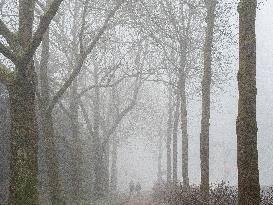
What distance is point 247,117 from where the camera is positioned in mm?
8164

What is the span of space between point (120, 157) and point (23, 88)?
67.0 meters

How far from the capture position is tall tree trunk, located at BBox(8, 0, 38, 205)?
9.97m

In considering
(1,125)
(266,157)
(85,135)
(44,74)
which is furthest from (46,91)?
(266,157)

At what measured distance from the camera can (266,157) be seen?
71.5m

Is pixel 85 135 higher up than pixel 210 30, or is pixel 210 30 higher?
pixel 210 30

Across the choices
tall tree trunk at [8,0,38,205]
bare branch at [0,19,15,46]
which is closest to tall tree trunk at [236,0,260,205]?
tall tree trunk at [8,0,38,205]

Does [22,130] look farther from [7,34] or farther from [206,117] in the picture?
[206,117]

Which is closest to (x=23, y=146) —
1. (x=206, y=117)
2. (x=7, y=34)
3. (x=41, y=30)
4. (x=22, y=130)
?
(x=22, y=130)

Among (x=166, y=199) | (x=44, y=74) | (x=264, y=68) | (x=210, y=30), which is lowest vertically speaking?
(x=166, y=199)

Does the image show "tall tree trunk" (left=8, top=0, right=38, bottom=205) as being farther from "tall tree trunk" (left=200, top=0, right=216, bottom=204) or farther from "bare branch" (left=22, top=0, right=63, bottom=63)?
"tall tree trunk" (left=200, top=0, right=216, bottom=204)

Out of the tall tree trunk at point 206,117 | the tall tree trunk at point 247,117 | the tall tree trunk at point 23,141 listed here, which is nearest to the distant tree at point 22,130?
the tall tree trunk at point 23,141

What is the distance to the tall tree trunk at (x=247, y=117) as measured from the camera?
798cm

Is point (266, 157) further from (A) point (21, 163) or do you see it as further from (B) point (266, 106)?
(A) point (21, 163)

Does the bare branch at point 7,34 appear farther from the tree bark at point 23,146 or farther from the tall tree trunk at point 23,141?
the tree bark at point 23,146
